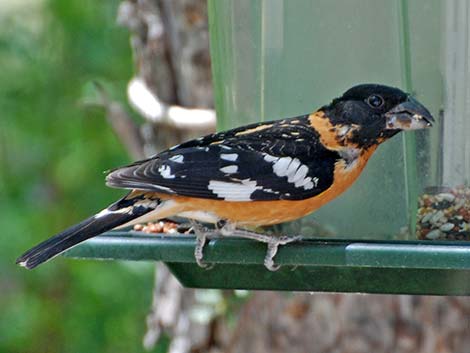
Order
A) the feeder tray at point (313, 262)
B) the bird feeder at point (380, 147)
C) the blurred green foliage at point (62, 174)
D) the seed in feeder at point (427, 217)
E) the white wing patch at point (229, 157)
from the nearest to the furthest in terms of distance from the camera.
Answer: the feeder tray at point (313, 262), the bird feeder at point (380, 147), the white wing patch at point (229, 157), the seed in feeder at point (427, 217), the blurred green foliage at point (62, 174)

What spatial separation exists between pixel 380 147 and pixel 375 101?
0.31 meters

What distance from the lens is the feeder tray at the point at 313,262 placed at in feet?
11.2

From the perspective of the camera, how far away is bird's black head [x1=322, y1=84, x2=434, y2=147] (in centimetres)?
376

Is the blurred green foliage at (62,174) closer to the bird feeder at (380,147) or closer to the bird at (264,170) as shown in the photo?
the bird feeder at (380,147)

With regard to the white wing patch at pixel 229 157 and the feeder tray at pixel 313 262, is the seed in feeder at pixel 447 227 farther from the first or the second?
the white wing patch at pixel 229 157

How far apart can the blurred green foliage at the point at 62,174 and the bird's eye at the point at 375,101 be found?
356cm

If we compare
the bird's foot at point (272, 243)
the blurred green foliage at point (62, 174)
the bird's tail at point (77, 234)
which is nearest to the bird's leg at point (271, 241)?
the bird's foot at point (272, 243)

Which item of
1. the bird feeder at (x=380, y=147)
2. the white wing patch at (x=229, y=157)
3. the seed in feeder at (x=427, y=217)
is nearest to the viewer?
the bird feeder at (x=380, y=147)

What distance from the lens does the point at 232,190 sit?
12.5ft

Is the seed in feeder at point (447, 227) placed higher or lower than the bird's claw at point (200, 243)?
lower

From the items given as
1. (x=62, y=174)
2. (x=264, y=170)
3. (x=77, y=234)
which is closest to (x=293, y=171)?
(x=264, y=170)

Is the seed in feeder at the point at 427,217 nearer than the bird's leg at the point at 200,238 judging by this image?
No

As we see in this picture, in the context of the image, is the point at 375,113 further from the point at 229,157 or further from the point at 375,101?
the point at 229,157

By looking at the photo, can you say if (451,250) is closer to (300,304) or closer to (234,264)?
(234,264)
